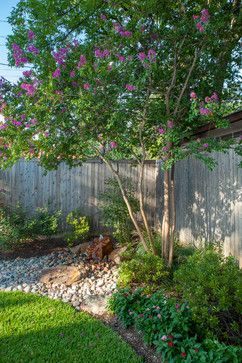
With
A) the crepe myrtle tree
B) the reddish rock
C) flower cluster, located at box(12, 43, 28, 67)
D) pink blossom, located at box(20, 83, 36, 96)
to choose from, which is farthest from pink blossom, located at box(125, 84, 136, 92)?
the reddish rock

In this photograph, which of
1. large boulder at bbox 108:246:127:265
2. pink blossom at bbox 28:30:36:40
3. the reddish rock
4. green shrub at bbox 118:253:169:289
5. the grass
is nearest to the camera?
the grass

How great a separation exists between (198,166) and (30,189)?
13.1 feet

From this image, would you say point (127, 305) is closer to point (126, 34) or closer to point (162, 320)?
point (162, 320)

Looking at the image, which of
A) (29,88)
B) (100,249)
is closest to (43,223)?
(100,249)

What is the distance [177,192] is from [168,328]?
3877 mm

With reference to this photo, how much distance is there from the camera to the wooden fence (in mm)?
4695

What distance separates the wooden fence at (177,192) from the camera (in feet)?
15.4

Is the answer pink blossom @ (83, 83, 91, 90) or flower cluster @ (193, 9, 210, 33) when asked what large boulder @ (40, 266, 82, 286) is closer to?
pink blossom @ (83, 83, 91, 90)

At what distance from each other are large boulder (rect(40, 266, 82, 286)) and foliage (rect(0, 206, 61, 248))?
74.7 inches

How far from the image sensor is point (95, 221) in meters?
7.90

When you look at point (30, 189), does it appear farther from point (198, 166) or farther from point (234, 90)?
point (234, 90)

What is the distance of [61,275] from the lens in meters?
4.90

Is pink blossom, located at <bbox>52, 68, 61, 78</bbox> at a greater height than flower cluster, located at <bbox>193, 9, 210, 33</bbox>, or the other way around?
flower cluster, located at <bbox>193, 9, 210, 33</bbox>

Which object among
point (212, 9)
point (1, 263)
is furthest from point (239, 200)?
point (1, 263)
